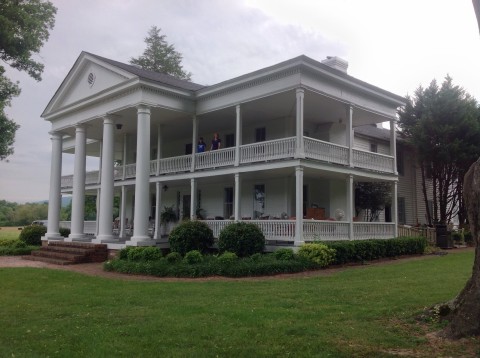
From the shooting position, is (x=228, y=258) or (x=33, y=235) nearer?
(x=228, y=258)

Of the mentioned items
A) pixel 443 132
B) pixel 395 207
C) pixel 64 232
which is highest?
pixel 443 132

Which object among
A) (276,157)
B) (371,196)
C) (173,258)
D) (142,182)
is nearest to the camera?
(173,258)

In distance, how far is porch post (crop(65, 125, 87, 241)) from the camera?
2280 centimetres

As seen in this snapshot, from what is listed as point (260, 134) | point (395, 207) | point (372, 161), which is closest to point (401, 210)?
point (395, 207)

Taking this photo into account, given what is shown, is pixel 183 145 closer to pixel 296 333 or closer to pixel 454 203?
pixel 454 203

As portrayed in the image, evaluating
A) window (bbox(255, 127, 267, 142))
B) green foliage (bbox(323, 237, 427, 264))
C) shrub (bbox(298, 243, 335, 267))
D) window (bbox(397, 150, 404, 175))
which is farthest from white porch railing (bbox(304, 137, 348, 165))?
window (bbox(397, 150, 404, 175))

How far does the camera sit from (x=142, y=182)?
1941cm

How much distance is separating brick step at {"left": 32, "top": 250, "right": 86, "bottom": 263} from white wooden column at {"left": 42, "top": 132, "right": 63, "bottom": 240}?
306 centimetres

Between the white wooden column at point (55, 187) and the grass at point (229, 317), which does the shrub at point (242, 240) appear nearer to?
the grass at point (229, 317)

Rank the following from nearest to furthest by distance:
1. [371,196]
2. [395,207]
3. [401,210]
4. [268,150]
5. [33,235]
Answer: [268,150], [395,207], [371,196], [33,235], [401,210]

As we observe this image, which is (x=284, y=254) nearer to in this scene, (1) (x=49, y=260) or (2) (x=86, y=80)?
(1) (x=49, y=260)

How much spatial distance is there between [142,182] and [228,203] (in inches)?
230

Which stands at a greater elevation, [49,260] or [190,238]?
[190,238]

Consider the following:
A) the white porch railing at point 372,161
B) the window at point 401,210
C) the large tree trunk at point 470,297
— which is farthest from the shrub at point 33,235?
the large tree trunk at point 470,297
